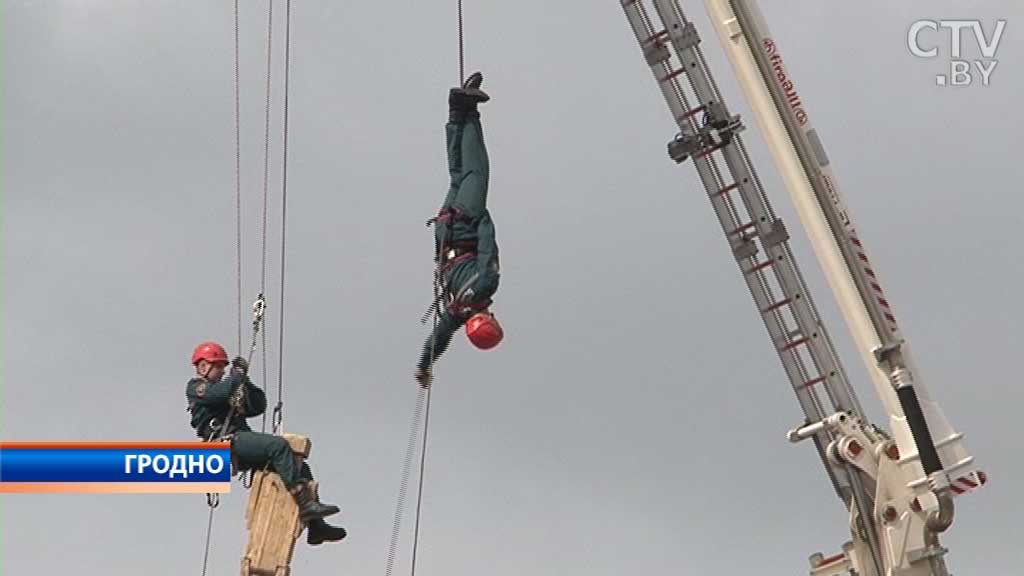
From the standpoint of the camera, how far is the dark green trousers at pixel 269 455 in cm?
2127

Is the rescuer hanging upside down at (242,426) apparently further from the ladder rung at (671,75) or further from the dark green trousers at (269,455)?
the ladder rung at (671,75)

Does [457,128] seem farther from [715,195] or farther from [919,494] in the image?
[919,494]

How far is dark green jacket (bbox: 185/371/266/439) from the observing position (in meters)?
21.7

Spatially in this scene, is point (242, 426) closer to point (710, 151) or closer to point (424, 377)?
point (424, 377)

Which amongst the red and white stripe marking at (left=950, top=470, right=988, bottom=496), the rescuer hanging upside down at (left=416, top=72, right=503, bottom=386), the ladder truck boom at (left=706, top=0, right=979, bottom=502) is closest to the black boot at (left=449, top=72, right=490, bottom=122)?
the rescuer hanging upside down at (left=416, top=72, right=503, bottom=386)

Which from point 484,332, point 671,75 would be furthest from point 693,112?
point 484,332

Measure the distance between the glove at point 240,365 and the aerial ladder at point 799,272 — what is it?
4.18 meters

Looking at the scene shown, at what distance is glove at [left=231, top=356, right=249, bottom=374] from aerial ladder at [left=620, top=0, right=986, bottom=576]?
4.18m

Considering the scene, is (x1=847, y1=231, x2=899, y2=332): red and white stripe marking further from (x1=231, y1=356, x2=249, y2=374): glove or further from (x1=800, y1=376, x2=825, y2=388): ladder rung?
(x1=231, y1=356, x2=249, y2=374): glove

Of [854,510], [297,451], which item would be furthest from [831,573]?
[297,451]

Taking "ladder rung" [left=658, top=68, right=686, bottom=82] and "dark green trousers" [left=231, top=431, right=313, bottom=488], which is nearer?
"dark green trousers" [left=231, top=431, right=313, bottom=488]

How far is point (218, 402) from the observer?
21781 millimetres

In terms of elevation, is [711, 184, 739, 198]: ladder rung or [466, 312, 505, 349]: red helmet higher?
[711, 184, 739, 198]: ladder rung

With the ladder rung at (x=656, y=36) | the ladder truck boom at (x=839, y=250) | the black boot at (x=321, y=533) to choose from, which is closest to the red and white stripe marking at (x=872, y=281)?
the ladder truck boom at (x=839, y=250)
